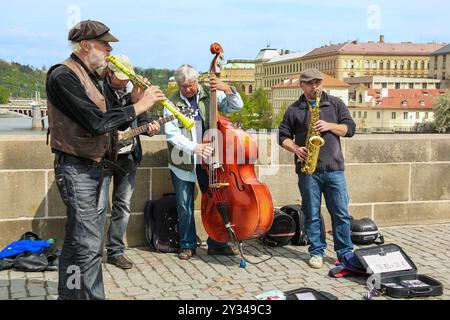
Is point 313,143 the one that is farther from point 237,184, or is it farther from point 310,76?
point 237,184

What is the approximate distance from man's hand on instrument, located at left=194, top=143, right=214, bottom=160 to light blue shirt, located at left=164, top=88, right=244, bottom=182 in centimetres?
8

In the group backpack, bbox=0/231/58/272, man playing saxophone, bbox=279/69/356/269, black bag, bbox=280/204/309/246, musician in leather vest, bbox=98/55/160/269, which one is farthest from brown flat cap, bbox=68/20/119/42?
black bag, bbox=280/204/309/246

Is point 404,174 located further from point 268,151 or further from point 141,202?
point 141,202

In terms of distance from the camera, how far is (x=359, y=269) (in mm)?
5281

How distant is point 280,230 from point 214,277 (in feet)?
4.20

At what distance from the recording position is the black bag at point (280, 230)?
20.7ft

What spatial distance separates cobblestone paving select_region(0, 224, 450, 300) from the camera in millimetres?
4824

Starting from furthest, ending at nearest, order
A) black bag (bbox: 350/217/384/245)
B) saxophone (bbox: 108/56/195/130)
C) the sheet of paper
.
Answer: black bag (bbox: 350/217/384/245)
the sheet of paper
saxophone (bbox: 108/56/195/130)

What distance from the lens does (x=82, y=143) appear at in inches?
149

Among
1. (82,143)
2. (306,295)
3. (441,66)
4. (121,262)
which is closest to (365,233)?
(306,295)

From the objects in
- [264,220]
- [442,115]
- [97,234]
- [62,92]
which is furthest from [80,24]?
[442,115]

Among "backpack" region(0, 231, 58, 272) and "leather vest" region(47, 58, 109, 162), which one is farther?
"backpack" region(0, 231, 58, 272)

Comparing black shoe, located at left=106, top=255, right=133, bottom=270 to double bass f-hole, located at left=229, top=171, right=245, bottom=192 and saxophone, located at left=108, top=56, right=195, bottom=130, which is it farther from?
saxophone, located at left=108, top=56, right=195, bottom=130
